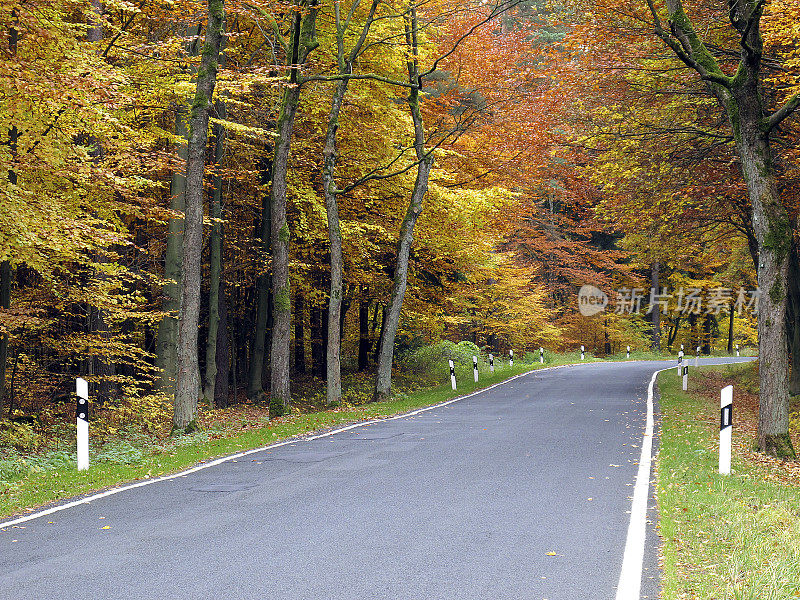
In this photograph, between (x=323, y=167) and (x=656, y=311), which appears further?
(x=656, y=311)

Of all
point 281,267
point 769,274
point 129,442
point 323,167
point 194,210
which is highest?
point 323,167

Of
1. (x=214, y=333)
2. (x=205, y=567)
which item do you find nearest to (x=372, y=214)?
(x=214, y=333)

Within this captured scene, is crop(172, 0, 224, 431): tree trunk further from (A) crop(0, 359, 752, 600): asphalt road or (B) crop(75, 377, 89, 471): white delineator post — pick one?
(B) crop(75, 377, 89, 471): white delineator post

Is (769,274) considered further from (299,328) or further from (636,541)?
(299,328)

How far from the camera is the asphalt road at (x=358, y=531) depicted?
16.8 ft

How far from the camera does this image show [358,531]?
21.5 ft

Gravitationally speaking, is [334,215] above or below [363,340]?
above

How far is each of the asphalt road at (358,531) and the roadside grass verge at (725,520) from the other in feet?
1.08

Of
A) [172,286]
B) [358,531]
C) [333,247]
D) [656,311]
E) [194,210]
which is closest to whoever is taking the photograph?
[358,531]

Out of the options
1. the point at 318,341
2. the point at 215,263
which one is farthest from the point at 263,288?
the point at 318,341

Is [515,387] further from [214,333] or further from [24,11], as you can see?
[24,11]

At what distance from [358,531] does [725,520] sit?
337cm

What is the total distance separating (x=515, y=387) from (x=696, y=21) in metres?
12.5

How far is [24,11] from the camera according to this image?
1131 centimetres
